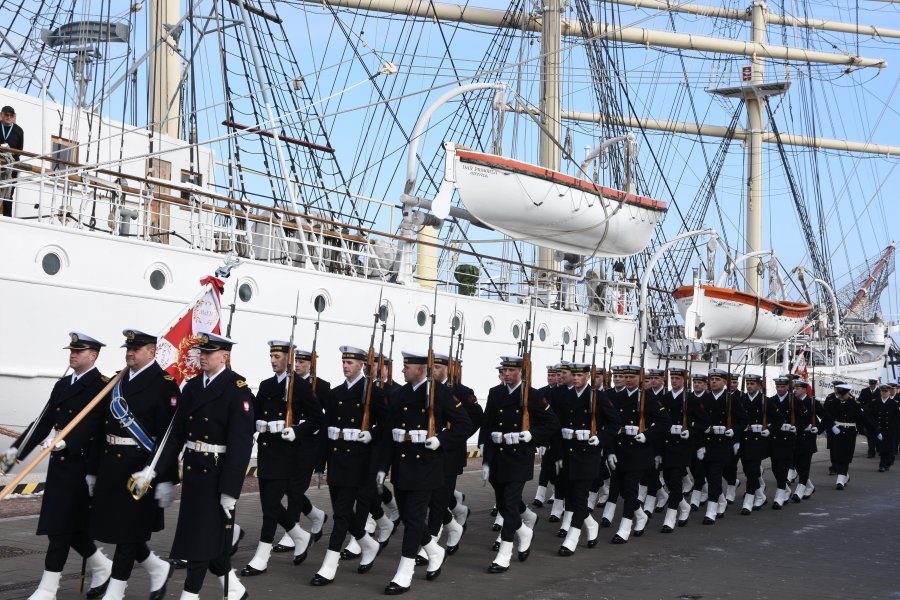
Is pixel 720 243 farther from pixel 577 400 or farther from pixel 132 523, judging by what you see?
pixel 132 523

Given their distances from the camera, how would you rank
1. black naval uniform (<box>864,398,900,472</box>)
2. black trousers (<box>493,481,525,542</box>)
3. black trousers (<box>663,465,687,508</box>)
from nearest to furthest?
black trousers (<box>493,481,525,542</box>), black trousers (<box>663,465,687,508</box>), black naval uniform (<box>864,398,900,472</box>)

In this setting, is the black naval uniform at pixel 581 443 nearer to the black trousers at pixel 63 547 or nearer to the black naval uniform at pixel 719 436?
the black naval uniform at pixel 719 436

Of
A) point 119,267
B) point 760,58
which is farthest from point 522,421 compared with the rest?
point 760,58

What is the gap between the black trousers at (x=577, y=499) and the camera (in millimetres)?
10281

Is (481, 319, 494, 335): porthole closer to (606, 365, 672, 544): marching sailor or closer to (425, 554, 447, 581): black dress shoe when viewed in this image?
(606, 365, 672, 544): marching sailor

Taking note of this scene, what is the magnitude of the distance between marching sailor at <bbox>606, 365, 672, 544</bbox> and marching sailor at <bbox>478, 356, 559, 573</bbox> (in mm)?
1448

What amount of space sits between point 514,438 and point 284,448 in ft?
6.82

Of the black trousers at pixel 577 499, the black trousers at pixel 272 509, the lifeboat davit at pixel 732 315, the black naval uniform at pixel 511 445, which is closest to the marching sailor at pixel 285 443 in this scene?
the black trousers at pixel 272 509

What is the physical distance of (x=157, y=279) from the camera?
14.4m

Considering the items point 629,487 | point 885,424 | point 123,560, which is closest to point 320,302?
point 629,487

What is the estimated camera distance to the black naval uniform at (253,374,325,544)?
29.2ft

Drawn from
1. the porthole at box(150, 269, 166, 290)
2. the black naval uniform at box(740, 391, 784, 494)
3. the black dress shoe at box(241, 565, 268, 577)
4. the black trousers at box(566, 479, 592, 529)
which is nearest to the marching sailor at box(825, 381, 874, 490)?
the black naval uniform at box(740, 391, 784, 494)

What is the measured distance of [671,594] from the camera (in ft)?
26.9

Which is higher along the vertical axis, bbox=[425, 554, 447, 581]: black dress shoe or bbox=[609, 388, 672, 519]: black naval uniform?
bbox=[609, 388, 672, 519]: black naval uniform
